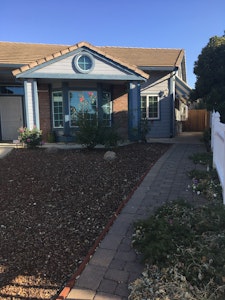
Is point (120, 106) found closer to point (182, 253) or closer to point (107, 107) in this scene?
point (107, 107)

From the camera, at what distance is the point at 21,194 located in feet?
17.9

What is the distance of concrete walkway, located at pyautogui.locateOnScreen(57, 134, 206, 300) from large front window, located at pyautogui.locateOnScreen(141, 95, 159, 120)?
30.6ft

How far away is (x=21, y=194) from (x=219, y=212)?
3772 millimetres

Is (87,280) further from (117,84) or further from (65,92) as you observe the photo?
(117,84)

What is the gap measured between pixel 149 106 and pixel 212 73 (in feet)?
14.1

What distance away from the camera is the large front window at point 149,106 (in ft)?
49.9

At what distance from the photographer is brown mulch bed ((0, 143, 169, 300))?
298cm

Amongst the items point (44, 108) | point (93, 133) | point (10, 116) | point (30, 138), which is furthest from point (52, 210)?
point (10, 116)

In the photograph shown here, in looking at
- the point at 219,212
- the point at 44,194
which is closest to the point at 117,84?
the point at 44,194

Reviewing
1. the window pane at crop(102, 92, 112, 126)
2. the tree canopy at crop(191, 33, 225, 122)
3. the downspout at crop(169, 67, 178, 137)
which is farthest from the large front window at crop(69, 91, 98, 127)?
the tree canopy at crop(191, 33, 225, 122)

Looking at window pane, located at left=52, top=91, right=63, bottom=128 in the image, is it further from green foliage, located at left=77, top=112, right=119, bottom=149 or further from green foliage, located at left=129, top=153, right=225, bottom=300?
green foliage, located at left=129, top=153, right=225, bottom=300

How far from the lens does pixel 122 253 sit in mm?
3211

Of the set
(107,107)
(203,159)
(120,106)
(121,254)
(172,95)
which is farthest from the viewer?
(172,95)

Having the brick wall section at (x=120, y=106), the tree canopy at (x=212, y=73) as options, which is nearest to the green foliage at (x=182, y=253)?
the tree canopy at (x=212, y=73)
